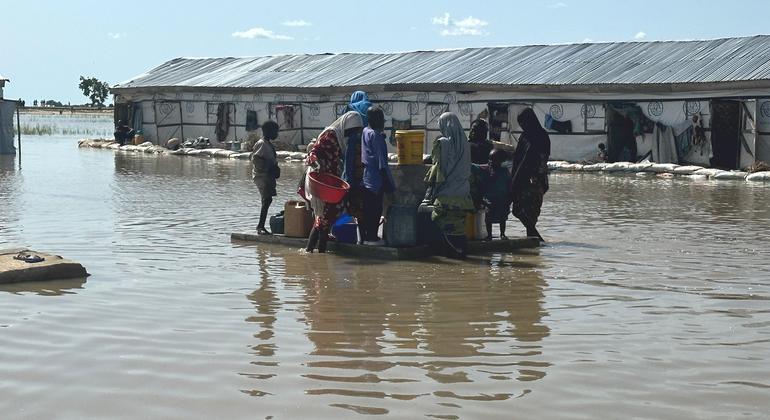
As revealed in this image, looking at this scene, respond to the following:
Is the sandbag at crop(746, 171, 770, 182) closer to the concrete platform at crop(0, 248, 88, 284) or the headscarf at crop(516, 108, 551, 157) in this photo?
the headscarf at crop(516, 108, 551, 157)

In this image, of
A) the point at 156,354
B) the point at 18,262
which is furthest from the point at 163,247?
the point at 156,354

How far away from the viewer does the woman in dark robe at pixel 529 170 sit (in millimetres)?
10203

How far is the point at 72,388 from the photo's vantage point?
16.2 feet

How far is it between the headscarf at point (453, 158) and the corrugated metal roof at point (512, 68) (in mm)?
12660

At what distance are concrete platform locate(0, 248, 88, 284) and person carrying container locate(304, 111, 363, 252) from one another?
217cm

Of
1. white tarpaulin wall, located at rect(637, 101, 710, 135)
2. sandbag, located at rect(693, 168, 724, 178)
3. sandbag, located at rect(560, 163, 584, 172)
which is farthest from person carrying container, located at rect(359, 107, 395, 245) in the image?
white tarpaulin wall, located at rect(637, 101, 710, 135)

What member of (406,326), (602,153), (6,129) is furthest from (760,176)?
(6,129)

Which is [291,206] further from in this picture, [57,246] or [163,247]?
[57,246]

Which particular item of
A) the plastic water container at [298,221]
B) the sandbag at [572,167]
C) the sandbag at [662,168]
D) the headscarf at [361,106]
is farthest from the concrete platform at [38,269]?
the sandbag at [572,167]

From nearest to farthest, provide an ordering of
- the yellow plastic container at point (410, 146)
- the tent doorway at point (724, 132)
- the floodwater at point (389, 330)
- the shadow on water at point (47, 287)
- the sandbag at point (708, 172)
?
the floodwater at point (389, 330) < the shadow on water at point (47, 287) < the yellow plastic container at point (410, 146) < the sandbag at point (708, 172) < the tent doorway at point (724, 132)

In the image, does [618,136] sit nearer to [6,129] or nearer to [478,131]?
[478,131]

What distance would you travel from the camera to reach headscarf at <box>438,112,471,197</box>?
30.1ft

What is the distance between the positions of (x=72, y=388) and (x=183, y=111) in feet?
92.3

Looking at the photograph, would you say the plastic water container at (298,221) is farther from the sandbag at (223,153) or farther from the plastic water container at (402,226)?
the sandbag at (223,153)
